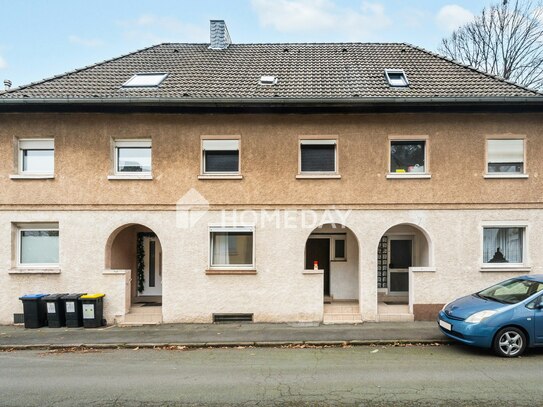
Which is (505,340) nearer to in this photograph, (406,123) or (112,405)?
(406,123)

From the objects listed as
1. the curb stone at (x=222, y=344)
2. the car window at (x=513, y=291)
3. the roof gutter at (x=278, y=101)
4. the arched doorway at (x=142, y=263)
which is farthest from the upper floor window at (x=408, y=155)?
the arched doorway at (x=142, y=263)

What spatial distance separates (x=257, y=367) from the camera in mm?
6844

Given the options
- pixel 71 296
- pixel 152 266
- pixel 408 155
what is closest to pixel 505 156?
pixel 408 155

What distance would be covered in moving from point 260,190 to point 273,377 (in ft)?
17.5

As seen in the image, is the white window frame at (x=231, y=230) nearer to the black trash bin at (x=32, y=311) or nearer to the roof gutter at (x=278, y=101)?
the roof gutter at (x=278, y=101)

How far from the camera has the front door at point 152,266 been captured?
40.7 feet

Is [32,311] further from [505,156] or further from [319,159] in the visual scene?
[505,156]

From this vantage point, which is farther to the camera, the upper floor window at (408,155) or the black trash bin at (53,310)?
the upper floor window at (408,155)

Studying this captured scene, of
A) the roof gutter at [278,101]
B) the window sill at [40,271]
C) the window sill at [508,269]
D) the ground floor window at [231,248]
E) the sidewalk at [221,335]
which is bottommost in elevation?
the sidewalk at [221,335]

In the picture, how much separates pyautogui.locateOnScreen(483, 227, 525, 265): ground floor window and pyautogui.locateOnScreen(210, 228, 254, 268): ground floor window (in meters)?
6.91

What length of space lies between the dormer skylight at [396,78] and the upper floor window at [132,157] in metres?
7.67

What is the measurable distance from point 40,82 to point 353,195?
402 inches

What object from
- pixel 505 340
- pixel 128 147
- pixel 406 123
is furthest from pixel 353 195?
pixel 128 147

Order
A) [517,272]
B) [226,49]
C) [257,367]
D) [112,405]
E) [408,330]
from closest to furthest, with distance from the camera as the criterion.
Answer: [112,405] < [257,367] < [408,330] < [517,272] < [226,49]
